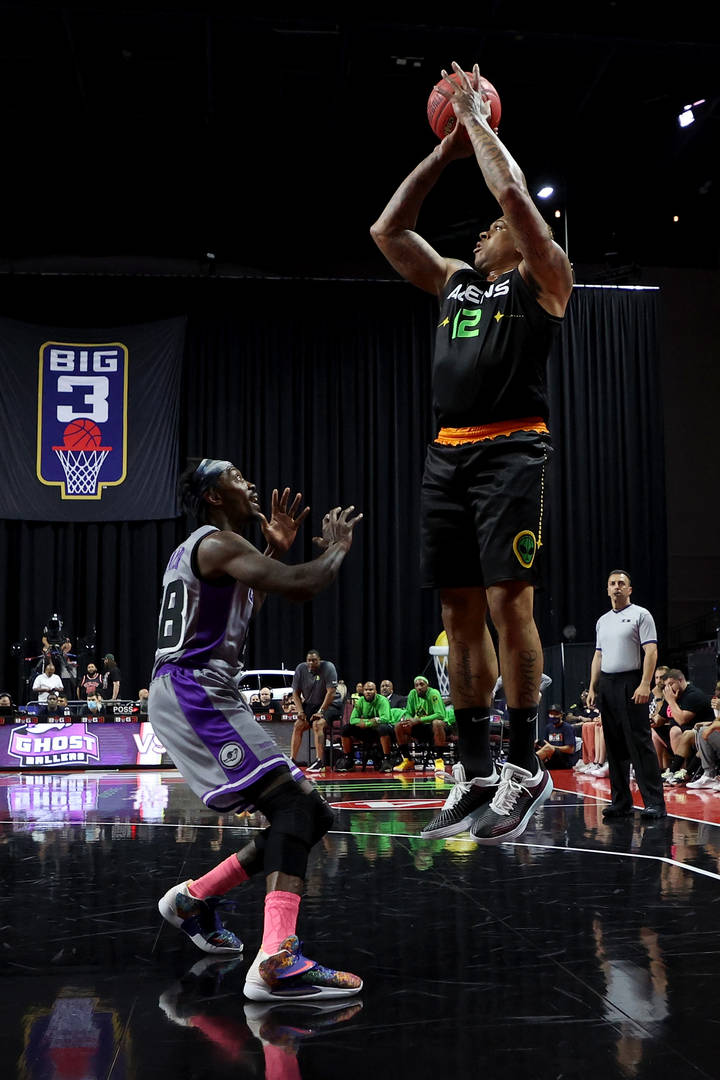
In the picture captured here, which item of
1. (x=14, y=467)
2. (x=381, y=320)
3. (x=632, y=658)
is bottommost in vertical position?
(x=632, y=658)

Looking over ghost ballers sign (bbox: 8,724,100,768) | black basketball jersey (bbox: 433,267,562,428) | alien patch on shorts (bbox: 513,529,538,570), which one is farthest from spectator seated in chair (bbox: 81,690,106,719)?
alien patch on shorts (bbox: 513,529,538,570)

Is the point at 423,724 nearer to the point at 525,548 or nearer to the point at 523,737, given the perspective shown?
the point at 523,737

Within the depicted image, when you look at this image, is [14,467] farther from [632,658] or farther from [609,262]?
[632,658]

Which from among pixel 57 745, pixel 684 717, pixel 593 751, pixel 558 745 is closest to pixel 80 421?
pixel 57 745

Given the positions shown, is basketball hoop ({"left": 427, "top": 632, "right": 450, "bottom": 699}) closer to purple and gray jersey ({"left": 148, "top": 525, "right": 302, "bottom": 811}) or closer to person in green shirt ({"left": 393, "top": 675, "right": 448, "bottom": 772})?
person in green shirt ({"left": 393, "top": 675, "right": 448, "bottom": 772})

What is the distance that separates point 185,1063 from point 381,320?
63.1ft

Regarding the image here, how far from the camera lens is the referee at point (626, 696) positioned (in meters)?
6.81

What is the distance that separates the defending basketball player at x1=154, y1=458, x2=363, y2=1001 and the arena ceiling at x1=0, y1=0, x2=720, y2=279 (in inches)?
465

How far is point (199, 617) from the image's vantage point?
328cm

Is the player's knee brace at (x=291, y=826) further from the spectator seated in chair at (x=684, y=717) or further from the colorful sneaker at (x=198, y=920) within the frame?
the spectator seated in chair at (x=684, y=717)

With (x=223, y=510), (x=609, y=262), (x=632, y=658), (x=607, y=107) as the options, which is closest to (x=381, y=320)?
(x=609, y=262)

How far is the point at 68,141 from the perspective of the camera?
15.8 m

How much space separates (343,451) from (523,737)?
1737cm

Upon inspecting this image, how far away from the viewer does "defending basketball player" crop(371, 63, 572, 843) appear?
3080 millimetres
